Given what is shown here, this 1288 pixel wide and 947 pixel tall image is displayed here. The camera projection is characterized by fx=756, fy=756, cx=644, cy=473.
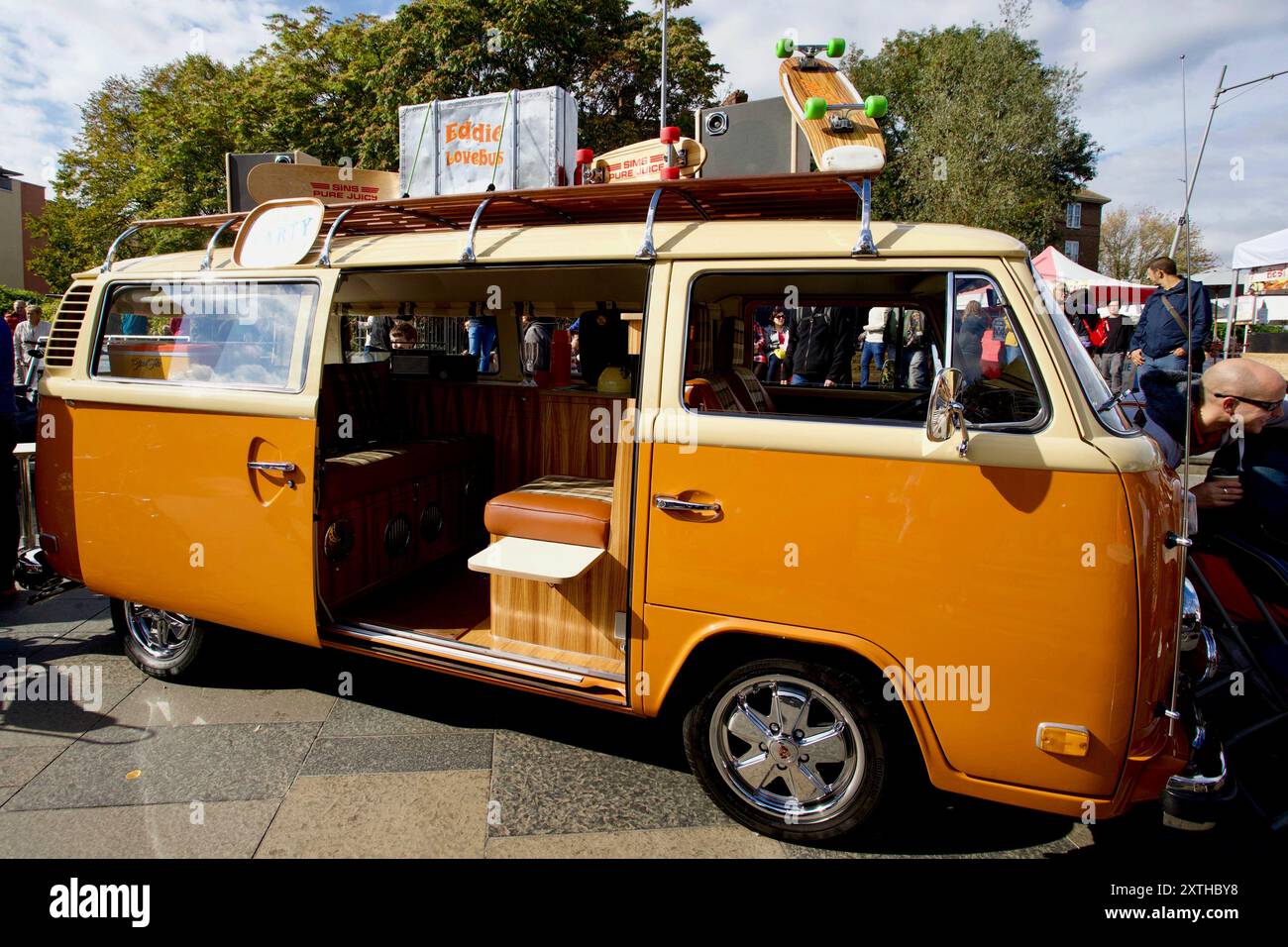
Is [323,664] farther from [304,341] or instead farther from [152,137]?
[152,137]

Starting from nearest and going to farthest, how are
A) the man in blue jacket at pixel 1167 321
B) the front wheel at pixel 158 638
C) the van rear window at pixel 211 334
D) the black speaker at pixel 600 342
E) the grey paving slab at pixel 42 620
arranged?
the van rear window at pixel 211 334 < the front wheel at pixel 158 638 < the grey paving slab at pixel 42 620 < the black speaker at pixel 600 342 < the man in blue jacket at pixel 1167 321

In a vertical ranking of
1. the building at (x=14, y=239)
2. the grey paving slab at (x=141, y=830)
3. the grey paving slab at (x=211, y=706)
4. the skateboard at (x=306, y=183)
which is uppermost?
the building at (x=14, y=239)

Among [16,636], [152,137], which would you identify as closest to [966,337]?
[16,636]

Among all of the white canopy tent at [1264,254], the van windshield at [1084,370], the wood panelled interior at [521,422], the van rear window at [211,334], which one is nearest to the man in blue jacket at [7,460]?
the van rear window at [211,334]

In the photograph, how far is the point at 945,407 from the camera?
89.3 inches

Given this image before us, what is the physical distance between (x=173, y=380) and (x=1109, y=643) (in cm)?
409

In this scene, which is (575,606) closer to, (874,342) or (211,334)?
(211,334)

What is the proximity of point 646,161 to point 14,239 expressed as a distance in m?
55.5

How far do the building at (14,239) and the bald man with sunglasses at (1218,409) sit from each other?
54385mm

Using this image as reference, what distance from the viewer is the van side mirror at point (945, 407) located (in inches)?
88.4

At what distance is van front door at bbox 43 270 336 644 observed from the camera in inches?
134

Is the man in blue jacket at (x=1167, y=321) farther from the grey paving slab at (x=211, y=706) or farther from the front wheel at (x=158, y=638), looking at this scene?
the front wheel at (x=158, y=638)

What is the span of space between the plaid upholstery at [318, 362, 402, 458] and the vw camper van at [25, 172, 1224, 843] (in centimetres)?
2

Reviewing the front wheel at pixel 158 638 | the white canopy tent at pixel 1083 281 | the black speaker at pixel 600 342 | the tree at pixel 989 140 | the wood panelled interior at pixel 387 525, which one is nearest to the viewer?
the wood panelled interior at pixel 387 525
